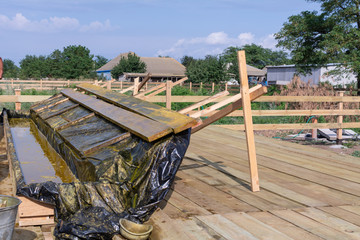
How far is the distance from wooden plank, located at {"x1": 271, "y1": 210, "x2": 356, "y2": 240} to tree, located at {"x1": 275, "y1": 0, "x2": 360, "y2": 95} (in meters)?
23.4

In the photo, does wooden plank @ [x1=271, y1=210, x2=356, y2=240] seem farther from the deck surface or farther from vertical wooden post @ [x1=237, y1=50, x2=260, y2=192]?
vertical wooden post @ [x1=237, y1=50, x2=260, y2=192]

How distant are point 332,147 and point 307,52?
19274 mm

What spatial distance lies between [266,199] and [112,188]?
1.65 m

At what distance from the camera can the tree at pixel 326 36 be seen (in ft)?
82.4

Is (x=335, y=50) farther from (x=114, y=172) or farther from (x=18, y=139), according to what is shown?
(x=114, y=172)

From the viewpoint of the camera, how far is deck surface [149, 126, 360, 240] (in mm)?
3152

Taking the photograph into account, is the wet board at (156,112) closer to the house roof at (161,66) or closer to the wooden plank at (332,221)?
the wooden plank at (332,221)

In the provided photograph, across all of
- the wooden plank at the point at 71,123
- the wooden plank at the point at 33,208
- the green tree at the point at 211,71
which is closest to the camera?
the wooden plank at the point at 33,208

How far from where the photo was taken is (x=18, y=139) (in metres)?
7.21

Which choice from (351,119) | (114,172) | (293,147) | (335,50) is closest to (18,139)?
(114,172)

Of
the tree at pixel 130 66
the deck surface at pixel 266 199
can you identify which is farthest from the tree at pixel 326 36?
the tree at pixel 130 66

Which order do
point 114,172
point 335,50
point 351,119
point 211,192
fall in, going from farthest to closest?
point 335,50, point 351,119, point 211,192, point 114,172

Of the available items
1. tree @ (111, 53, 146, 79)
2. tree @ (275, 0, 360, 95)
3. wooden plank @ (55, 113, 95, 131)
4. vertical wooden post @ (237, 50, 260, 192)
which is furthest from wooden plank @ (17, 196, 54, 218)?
tree @ (111, 53, 146, 79)

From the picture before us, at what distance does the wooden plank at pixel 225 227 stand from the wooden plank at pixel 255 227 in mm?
55
